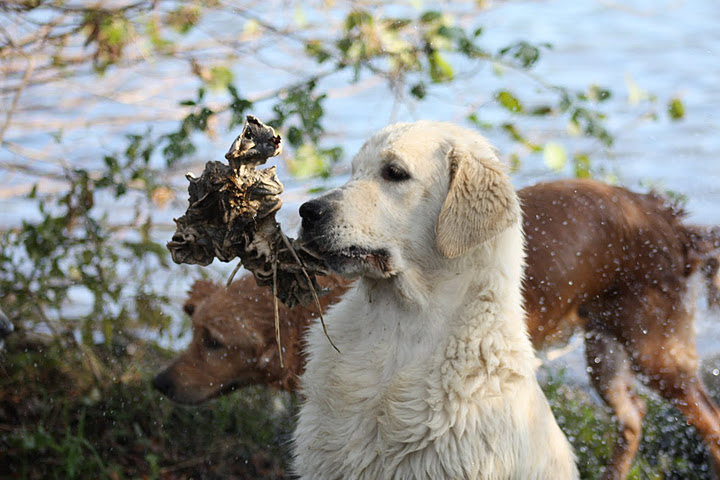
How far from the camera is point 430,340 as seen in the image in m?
3.39

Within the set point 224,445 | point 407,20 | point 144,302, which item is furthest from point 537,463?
point 407,20

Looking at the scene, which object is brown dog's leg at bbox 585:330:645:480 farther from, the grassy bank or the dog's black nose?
the dog's black nose

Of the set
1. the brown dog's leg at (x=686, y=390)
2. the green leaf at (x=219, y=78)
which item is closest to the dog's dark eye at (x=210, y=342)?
the green leaf at (x=219, y=78)

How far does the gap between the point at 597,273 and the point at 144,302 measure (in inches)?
117

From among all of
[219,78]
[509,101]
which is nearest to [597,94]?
[509,101]

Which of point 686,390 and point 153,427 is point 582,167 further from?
point 153,427

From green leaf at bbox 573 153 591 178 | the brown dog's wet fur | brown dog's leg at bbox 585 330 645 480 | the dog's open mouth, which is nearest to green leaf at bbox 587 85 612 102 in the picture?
green leaf at bbox 573 153 591 178

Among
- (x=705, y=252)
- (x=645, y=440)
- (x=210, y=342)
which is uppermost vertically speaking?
(x=705, y=252)

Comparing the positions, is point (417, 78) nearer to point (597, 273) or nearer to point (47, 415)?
point (597, 273)

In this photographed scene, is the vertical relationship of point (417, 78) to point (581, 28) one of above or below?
above

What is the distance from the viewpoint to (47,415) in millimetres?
5195

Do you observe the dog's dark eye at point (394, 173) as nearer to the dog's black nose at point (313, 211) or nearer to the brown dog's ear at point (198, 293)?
the dog's black nose at point (313, 211)

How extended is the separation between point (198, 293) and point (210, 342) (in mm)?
401

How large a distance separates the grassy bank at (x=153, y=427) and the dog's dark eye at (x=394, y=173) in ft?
7.93
